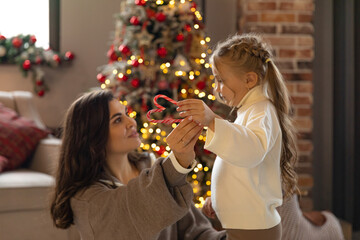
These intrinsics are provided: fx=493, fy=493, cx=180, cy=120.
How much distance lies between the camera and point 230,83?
1466 millimetres

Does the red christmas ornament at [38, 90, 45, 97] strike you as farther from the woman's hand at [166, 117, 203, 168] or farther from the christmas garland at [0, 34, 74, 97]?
the woman's hand at [166, 117, 203, 168]

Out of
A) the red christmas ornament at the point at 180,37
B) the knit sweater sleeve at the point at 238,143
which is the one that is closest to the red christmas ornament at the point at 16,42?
the red christmas ornament at the point at 180,37

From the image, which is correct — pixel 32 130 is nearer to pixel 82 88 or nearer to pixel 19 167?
pixel 19 167

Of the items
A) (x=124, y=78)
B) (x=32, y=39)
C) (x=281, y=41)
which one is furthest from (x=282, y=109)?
(x=32, y=39)

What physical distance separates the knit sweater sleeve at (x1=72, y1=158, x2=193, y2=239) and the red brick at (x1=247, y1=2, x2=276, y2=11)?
2.34 meters

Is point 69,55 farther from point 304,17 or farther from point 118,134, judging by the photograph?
point 118,134

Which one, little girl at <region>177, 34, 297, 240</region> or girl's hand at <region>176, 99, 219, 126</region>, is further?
little girl at <region>177, 34, 297, 240</region>

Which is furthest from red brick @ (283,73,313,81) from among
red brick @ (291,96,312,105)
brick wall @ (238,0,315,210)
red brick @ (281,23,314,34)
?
red brick @ (281,23,314,34)

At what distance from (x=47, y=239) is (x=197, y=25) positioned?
165 cm

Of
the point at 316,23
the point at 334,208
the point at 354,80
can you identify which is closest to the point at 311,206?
the point at 334,208

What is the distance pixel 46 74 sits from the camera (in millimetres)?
4242

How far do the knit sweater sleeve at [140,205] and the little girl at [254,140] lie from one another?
0.46 feet

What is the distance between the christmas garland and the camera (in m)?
4.06

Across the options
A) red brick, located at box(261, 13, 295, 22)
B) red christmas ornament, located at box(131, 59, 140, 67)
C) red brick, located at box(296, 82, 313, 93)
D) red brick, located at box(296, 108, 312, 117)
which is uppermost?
red brick, located at box(261, 13, 295, 22)
